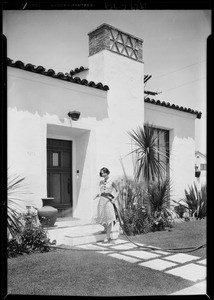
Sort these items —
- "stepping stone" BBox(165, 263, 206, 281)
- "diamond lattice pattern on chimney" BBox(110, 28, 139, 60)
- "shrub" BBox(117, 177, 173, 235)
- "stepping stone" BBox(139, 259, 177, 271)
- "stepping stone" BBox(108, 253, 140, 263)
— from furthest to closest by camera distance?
"diamond lattice pattern on chimney" BBox(110, 28, 139, 60) < "shrub" BBox(117, 177, 173, 235) < "stepping stone" BBox(108, 253, 140, 263) < "stepping stone" BBox(139, 259, 177, 271) < "stepping stone" BBox(165, 263, 206, 281)

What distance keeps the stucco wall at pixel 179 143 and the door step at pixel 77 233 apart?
391cm

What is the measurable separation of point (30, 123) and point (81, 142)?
1846 millimetres

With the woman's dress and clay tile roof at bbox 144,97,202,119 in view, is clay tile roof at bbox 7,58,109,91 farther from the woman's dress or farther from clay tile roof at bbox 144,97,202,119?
the woman's dress

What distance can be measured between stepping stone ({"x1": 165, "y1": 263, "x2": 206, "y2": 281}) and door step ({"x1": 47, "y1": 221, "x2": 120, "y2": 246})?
2.48 metres

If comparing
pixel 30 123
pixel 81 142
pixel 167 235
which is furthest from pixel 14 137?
pixel 167 235

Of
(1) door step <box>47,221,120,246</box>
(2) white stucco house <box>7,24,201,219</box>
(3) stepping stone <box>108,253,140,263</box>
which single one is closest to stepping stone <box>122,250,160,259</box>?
(3) stepping stone <box>108,253,140,263</box>

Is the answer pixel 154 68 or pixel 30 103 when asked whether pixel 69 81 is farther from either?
pixel 154 68

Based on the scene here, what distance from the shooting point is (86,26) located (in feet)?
14.4

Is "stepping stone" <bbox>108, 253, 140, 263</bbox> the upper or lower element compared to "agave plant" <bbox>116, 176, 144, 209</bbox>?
lower

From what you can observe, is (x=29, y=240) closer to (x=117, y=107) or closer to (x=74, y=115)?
(x=74, y=115)

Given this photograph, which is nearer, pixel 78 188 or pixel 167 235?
pixel 167 235

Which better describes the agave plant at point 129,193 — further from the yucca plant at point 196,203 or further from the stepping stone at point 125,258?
the yucca plant at point 196,203

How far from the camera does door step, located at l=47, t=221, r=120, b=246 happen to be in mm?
6402

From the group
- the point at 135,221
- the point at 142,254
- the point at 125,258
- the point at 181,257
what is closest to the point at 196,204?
the point at 135,221
